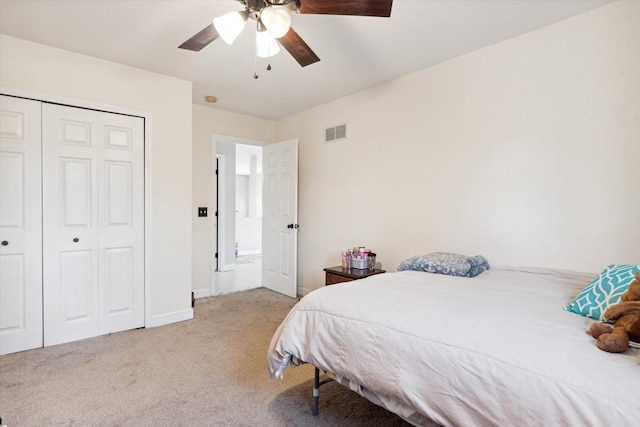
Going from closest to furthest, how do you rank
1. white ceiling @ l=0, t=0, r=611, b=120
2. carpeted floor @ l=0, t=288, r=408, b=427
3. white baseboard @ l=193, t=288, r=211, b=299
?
1. carpeted floor @ l=0, t=288, r=408, b=427
2. white ceiling @ l=0, t=0, r=611, b=120
3. white baseboard @ l=193, t=288, r=211, b=299

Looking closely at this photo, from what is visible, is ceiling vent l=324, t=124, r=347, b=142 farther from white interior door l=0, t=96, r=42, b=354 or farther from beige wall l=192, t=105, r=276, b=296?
white interior door l=0, t=96, r=42, b=354

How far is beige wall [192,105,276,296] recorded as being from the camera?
4180 millimetres

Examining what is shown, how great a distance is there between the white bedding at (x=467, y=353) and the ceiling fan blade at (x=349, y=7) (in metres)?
1.43

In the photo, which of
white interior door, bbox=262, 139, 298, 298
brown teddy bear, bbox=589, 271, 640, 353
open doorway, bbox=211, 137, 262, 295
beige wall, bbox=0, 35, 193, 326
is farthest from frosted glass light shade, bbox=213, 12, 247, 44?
open doorway, bbox=211, 137, 262, 295

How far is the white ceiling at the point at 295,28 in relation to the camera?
2.09 metres

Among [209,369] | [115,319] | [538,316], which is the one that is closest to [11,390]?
[115,319]

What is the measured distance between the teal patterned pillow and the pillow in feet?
2.51

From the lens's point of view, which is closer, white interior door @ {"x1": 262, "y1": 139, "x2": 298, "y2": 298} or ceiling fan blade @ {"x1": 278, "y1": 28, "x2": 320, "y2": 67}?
ceiling fan blade @ {"x1": 278, "y1": 28, "x2": 320, "y2": 67}

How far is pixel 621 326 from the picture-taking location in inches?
42.1

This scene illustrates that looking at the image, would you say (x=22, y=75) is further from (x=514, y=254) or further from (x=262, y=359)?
(x=514, y=254)

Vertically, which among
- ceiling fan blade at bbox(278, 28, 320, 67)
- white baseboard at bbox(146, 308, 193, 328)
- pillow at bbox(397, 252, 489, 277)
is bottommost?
white baseboard at bbox(146, 308, 193, 328)

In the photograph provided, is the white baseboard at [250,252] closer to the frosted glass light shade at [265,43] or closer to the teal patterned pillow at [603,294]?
the frosted glass light shade at [265,43]

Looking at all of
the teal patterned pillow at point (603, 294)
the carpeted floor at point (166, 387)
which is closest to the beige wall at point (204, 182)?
the carpeted floor at point (166, 387)

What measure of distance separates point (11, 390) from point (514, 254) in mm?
3531
